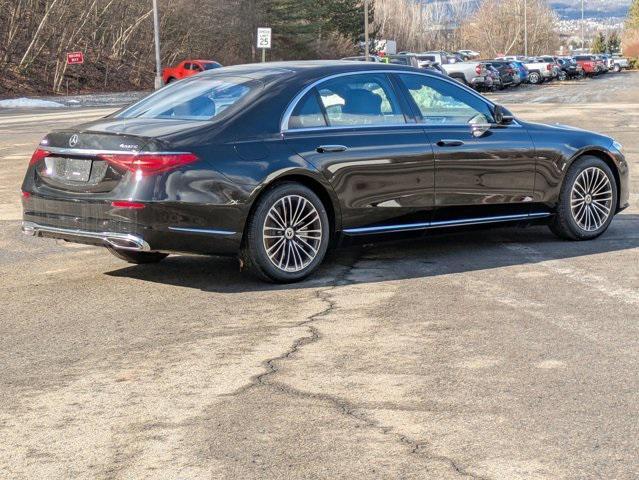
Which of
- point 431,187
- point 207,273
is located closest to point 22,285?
point 207,273

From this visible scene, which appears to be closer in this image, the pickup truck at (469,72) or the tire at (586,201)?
the tire at (586,201)

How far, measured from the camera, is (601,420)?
469 centimetres

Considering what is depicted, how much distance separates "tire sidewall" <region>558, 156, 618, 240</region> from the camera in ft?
31.0

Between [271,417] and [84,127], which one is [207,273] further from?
[271,417]

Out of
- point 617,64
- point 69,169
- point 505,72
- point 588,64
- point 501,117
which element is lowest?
point 69,169

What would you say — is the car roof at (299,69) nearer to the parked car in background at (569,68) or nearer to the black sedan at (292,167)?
the black sedan at (292,167)

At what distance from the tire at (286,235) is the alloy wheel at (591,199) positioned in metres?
2.59

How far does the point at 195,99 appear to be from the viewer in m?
8.11

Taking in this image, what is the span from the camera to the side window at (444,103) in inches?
342

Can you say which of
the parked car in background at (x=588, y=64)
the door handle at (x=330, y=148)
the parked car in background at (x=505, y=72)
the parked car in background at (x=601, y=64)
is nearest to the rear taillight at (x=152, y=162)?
the door handle at (x=330, y=148)

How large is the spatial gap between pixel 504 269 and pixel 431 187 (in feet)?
2.74

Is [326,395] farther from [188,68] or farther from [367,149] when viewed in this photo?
[188,68]

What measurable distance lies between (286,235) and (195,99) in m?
1.23

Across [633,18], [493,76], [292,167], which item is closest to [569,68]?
[493,76]
